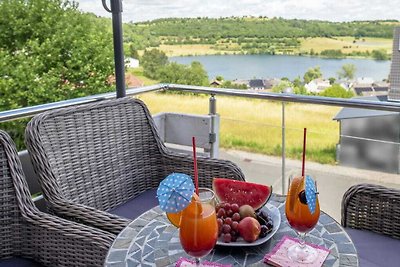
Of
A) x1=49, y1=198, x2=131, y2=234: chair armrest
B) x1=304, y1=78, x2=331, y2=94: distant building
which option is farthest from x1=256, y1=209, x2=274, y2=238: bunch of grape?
x1=304, y1=78, x2=331, y2=94: distant building

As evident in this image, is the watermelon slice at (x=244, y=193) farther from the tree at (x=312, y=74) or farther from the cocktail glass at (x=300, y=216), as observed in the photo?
the tree at (x=312, y=74)

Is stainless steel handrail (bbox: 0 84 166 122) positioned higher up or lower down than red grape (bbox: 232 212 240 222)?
higher up

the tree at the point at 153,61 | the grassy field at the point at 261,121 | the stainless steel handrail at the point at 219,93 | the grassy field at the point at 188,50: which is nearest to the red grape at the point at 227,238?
the stainless steel handrail at the point at 219,93

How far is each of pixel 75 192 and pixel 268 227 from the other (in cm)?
117

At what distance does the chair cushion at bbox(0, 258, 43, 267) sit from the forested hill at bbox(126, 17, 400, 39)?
3.18 metres

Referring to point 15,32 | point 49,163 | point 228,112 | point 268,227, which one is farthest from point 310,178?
point 15,32

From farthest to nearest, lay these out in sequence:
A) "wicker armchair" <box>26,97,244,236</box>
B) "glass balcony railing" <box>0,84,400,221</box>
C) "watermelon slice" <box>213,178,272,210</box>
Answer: "glass balcony railing" <box>0,84,400,221</box>, "wicker armchair" <box>26,97,244,236</box>, "watermelon slice" <box>213,178,272,210</box>

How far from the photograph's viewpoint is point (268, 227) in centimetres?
153

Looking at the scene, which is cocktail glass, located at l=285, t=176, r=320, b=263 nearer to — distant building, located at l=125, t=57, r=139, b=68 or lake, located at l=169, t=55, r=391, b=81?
distant building, located at l=125, t=57, r=139, b=68

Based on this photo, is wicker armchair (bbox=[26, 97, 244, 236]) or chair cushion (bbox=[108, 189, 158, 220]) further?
chair cushion (bbox=[108, 189, 158, 220])

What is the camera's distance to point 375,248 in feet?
6.20

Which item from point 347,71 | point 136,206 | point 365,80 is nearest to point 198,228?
point 136,206

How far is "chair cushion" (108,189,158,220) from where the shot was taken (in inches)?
95.1

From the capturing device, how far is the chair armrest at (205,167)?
2414mm
